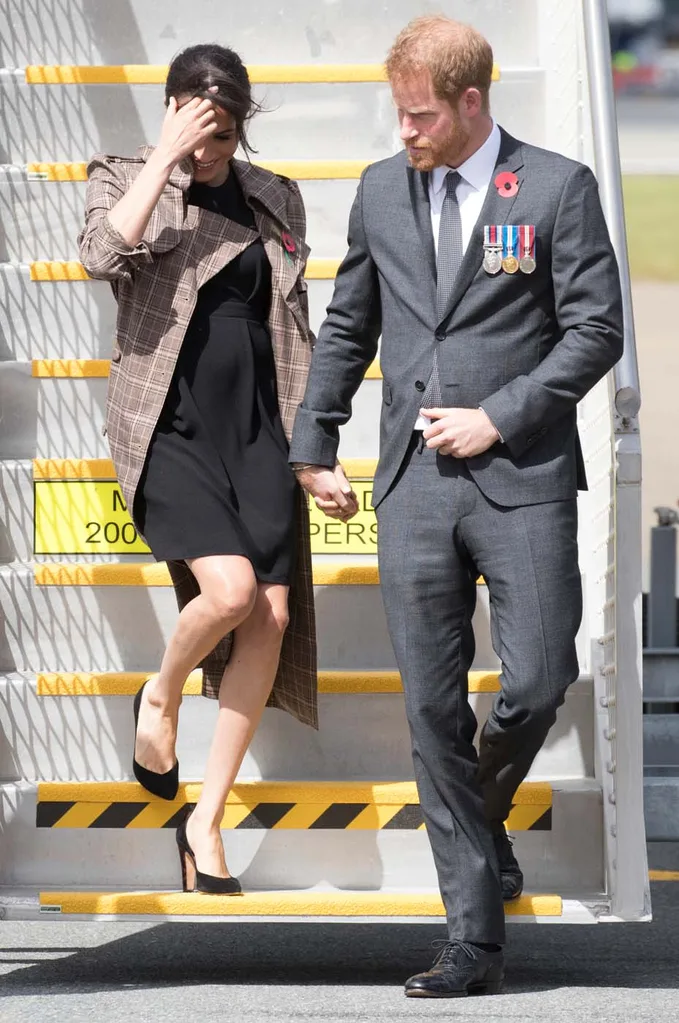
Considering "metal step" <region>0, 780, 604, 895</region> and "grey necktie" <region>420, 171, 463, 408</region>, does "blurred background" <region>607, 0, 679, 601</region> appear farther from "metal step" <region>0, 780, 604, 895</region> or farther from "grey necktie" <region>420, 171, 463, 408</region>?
"grey necktie" <region>420, 171, 463, 408</region>

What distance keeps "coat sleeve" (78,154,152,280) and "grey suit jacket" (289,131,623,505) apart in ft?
1.59

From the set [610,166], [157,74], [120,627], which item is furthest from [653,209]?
[120,627]

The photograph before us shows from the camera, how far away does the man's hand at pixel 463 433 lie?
3787mm

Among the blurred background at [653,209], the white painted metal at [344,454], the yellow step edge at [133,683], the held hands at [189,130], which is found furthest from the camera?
the blurred background at [653,209]

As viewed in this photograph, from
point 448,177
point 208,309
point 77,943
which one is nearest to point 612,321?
point 448,177

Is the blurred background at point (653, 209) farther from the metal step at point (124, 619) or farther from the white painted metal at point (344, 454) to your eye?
the metal step at point (124, 619)

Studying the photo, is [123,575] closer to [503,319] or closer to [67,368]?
[67,368]

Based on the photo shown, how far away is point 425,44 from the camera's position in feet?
12.2

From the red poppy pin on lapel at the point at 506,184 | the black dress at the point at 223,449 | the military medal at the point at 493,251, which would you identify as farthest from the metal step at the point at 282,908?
the red poppy pin on lapel at the point at 506,184

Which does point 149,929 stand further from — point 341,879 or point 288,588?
point 288,588

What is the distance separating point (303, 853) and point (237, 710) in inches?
15.5

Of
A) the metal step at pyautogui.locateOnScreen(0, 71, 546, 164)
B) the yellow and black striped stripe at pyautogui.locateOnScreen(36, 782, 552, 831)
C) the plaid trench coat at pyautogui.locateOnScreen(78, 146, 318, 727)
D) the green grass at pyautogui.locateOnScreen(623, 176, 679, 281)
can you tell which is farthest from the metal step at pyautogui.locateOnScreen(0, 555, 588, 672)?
the green grass at pyautogui.locateOnScreen(623, 176, 679, 281)

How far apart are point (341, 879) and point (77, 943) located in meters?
0.87

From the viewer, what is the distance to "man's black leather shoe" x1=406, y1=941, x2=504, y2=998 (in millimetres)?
3857
